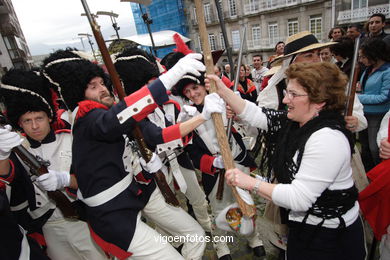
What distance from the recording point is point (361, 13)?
15961 mm

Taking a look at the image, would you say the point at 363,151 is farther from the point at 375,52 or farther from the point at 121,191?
the point at 121,191

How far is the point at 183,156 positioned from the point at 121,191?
1544mm

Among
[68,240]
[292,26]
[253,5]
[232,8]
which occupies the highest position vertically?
[232,8]

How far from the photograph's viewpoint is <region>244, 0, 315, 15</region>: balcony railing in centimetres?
1952

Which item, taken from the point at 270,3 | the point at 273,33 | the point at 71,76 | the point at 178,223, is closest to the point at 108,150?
the point at 71,76

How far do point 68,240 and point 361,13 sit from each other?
21.0 metres

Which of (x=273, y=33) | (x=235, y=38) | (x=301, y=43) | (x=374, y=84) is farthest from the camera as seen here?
(x=235, y=38)

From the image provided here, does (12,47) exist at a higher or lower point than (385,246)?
higher

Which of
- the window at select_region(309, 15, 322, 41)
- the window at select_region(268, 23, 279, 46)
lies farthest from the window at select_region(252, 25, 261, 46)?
the window at select_region(309, 15, 322, 41)

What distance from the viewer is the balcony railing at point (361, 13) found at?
15.2 m

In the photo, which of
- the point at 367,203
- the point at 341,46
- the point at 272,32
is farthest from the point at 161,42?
the point at 367,203

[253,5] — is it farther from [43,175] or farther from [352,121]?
[43,175]

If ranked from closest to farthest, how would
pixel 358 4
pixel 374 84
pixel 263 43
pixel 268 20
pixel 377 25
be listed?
pixel 374 84, pixel 377 25, pixel 358 4, pixel 268 20, pixel 263 43

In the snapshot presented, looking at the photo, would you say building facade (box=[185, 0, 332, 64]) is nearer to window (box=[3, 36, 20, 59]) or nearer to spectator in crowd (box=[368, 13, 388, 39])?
spectator in crowd (box=[368, 13, 388, 39])
